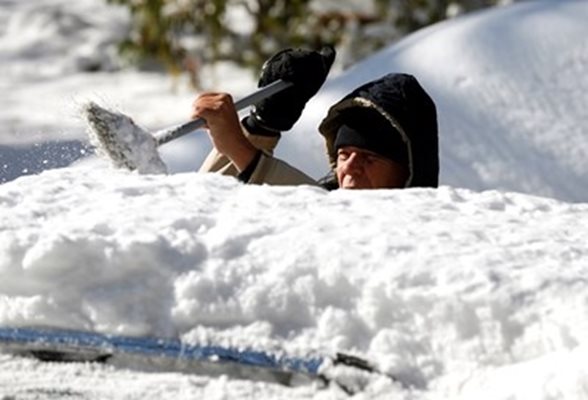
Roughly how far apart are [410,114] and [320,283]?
1062mm

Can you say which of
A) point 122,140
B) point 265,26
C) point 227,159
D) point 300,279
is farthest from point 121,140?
point 265,26

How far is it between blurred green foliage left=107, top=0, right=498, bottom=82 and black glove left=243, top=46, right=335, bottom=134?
6.04 metres

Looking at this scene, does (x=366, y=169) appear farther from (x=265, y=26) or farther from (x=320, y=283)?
(x=265, y=26)

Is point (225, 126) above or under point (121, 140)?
above

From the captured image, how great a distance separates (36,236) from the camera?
220 centimetres

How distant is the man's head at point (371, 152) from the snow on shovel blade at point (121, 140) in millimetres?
352

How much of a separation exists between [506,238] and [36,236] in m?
0.58

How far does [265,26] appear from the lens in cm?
998

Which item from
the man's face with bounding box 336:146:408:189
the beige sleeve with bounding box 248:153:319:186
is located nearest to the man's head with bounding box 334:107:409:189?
the man's face with bounding box 336:146:408:189

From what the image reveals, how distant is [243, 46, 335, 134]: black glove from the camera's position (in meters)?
3.39

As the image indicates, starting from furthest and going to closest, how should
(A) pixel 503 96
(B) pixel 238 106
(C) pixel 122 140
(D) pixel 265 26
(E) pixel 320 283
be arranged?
(D) pixel 265 26 → (A) pixel 503 96 → (B) pixel 238 106 → (C) pixel 122 140 → (E) pixel 320 283

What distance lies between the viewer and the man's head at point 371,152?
3.12 metres

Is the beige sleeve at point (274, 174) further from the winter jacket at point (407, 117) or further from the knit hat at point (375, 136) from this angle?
the knit hat at point (375, 136)

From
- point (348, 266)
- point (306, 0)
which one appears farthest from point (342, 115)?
point (306, 0)
